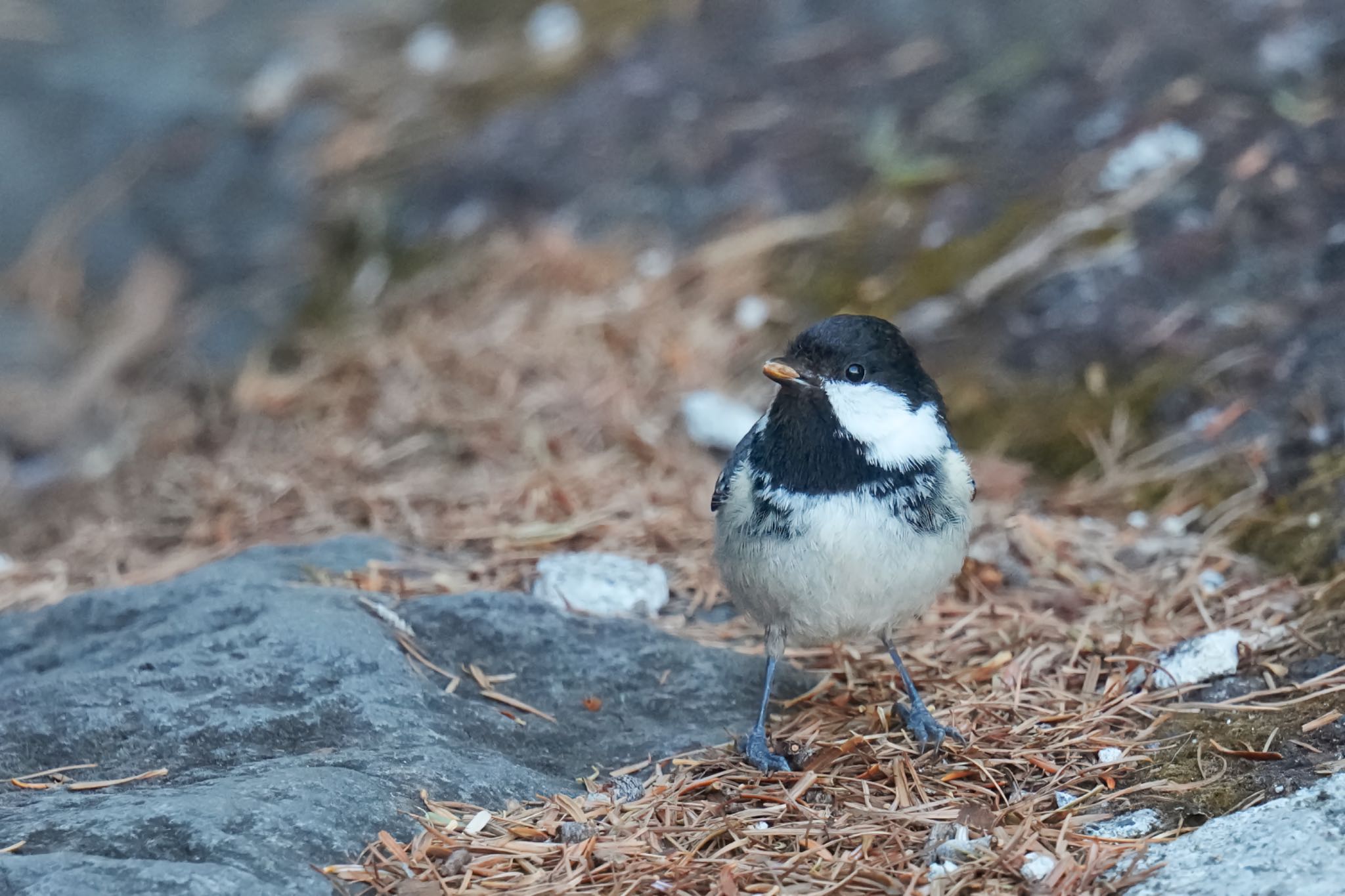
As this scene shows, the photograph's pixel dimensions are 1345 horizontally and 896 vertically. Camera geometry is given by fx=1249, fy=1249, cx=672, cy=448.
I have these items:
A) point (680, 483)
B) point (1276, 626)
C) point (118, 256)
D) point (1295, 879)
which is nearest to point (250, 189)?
point (118, 256)

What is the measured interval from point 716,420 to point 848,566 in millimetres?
1773

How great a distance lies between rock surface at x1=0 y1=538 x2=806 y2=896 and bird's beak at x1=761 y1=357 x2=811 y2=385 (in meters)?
0.79

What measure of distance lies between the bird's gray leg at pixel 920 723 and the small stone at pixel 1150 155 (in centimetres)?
259

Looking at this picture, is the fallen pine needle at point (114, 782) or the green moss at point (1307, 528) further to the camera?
the green moss at point (1307, 528)

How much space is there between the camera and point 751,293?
5.13m

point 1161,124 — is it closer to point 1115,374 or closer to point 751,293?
point 1115,374

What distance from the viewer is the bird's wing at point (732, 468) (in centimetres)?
311

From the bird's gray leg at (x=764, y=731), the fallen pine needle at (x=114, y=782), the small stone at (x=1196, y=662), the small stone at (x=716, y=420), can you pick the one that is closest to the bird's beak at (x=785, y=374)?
the bird's gray leg at (x=764, y=731)

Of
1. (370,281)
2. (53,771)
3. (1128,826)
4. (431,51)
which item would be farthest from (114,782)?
(431,51)

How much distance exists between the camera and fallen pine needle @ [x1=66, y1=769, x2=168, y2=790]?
2.48m

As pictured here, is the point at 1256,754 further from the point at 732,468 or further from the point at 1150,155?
the point at 1150,155

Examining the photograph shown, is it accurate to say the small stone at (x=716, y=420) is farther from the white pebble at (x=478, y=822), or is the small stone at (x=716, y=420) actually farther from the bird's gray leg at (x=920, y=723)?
the white pebble at (x=478, y=822)

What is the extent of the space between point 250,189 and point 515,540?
3.69 metres

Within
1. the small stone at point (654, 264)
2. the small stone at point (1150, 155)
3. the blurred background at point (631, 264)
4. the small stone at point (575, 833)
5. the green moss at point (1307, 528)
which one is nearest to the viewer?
the small stone at point (575, 833)
